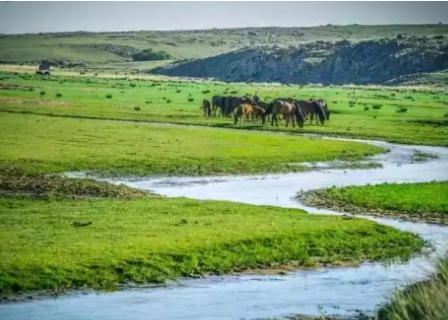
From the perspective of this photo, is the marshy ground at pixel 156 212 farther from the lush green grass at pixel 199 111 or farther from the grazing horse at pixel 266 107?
the grazing horse at pixel 266 107

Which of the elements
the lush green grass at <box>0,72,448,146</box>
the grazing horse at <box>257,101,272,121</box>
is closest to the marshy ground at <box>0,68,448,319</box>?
the lush green grass at <box>0,72,448,146</box>

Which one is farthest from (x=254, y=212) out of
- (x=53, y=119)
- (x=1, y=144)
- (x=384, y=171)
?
(x=53, y=119)

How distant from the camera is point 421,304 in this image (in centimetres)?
1144

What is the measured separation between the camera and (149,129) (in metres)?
45.6

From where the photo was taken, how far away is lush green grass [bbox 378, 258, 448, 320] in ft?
34.2

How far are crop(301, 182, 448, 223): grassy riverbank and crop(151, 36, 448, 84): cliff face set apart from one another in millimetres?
106521

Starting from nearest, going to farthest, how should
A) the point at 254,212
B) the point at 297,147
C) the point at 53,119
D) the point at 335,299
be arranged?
1. the point at 335,299
2. the point at 254,212
3. the point at 297,147
4. the point at 53,119

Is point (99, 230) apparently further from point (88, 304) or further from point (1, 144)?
point (1, 144)

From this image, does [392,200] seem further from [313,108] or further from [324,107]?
[324,107]

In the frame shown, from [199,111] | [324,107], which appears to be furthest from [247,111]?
[199,111]

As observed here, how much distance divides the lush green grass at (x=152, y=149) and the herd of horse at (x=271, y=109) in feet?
18.4

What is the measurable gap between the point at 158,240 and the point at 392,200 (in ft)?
32.9

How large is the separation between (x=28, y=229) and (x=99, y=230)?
1.63m

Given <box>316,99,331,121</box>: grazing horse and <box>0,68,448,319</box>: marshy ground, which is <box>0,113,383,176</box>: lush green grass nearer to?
<box>0,68,448,319</box>: marshy ground
